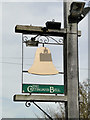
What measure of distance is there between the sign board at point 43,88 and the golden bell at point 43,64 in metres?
0.32

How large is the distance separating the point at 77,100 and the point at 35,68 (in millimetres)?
1084

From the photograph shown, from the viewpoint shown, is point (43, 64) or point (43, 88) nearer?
point (43, 88)

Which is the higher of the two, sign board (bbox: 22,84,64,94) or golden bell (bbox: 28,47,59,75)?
golden bell (bbox: 28,47,59,75)

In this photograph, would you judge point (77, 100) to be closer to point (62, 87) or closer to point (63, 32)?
point (62, 87)

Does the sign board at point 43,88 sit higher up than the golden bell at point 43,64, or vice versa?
the golden bell at point 43,64

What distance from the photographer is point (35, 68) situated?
7.98 m

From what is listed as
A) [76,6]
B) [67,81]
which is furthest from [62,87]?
[76,6]

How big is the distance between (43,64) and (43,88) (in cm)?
57

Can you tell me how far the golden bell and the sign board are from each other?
32 cm

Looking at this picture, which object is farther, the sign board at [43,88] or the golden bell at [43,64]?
the golden bell at [43,64]

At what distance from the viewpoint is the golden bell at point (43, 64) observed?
7.95 metres

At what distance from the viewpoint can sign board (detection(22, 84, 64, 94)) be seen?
7.69m

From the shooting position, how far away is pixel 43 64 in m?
8.06

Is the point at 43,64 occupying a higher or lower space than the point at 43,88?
higher
